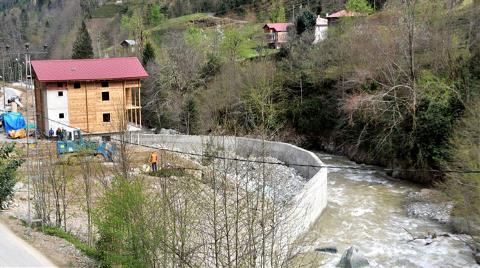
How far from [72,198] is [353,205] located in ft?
39.9

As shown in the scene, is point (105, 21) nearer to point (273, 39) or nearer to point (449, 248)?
point (273, 39)

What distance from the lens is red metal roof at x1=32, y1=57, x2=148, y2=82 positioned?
34.5 meters

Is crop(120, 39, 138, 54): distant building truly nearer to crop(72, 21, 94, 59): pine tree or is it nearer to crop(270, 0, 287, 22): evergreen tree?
crop(72, 21, 94, 59): pine tree

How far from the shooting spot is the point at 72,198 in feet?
65.8

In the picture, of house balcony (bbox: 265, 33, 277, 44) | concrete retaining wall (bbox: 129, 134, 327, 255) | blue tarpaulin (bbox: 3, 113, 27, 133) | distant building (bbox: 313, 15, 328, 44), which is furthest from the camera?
house balcony (bbox: 265, 33, 277, 44)

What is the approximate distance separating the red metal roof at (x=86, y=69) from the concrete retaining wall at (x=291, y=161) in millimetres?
Result: 4725

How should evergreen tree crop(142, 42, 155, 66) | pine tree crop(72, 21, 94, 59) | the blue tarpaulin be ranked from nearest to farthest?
the blue tarpaulin, evergreen tree crop(142, 42, 155, 66), pine tree crop(72, 21, 94, 59)

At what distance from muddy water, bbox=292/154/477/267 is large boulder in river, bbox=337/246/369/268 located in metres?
0.43

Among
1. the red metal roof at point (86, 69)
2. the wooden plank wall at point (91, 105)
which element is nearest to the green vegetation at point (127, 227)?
the wooden plank wall at point (91, 105)

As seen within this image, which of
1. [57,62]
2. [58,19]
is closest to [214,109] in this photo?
[57,62]

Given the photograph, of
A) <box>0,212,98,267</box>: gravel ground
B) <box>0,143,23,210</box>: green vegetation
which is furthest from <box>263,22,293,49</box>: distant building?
<box>0,212,98,267</box>: gravel ground

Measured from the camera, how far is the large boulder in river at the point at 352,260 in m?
16.5

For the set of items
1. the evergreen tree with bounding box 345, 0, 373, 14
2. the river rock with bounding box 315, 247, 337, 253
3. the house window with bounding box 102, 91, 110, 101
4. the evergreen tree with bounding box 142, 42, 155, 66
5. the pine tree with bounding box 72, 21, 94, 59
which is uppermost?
the evergreen tree with bounding box 345, 0, 373, 14

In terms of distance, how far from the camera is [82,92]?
115 feet
